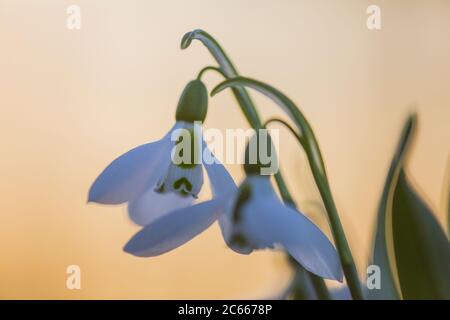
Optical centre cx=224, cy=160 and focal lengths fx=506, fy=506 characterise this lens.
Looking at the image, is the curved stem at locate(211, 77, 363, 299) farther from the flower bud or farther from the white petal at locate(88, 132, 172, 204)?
the white petal at locate(88, 132, 172, 204)

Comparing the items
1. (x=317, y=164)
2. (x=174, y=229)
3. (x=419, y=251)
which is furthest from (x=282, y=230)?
(x=419, y=251)

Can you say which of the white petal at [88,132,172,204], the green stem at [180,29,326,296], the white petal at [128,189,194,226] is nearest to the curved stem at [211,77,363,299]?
the green stem at [180,29,326,296]

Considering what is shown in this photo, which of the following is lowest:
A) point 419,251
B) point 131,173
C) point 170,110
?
point 419,251

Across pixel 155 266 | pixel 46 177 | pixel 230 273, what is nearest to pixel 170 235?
pixel 155 266

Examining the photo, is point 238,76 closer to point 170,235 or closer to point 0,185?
point 170,235

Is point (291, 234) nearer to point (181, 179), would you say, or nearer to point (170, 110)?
point (181, 179)

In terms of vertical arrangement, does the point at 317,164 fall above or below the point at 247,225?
above
